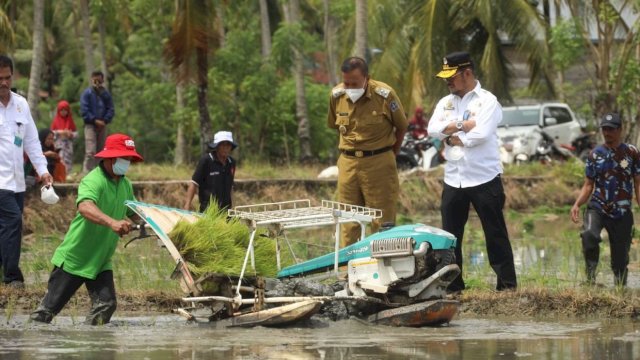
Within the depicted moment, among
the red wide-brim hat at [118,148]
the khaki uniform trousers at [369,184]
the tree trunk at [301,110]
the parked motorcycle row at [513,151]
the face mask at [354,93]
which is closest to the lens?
the red wide-brim hat at [118,148]

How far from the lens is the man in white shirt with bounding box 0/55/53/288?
1130 cm

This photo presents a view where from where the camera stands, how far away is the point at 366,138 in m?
11.7

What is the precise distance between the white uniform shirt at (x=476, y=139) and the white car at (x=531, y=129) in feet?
60.9

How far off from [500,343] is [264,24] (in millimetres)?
30292

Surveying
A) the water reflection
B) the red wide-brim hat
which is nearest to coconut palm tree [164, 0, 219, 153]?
the water reflection

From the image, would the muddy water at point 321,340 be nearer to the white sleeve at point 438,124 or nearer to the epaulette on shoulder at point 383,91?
the white sleeve at point 438,124

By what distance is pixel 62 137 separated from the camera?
72.2 feet

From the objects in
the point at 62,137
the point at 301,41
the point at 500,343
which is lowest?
the point at 500,343

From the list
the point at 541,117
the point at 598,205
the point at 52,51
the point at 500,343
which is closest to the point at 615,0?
the point at 541,117

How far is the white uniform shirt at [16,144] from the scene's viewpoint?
11.3 metres

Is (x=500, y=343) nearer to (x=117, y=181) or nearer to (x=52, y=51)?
(x=117, y=181)

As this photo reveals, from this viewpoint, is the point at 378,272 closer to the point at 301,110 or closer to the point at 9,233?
the point at 9,233

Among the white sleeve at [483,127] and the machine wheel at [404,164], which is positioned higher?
the machine wheel at [404,164]

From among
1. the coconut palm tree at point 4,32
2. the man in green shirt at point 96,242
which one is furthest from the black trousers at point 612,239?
the coconut palm tree at point 4,32
